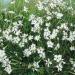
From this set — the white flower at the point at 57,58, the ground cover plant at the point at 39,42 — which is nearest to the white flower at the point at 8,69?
the ground cover plant at the point at 39,42

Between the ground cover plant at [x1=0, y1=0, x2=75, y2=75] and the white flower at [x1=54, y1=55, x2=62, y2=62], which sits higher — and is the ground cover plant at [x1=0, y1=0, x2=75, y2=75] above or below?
above

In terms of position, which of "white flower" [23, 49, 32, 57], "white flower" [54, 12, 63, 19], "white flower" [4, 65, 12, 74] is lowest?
"white flower" [4, 65, 12, 74]

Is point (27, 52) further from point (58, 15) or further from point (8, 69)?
point (58, 15)

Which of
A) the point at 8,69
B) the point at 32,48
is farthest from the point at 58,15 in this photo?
the point at 8,69

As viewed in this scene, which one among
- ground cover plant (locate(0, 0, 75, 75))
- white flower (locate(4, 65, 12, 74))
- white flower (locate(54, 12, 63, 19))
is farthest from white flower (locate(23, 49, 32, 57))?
white flower (locate(54, 12, 63, 19))

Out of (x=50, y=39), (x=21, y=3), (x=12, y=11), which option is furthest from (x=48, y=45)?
(x=21, y=3)

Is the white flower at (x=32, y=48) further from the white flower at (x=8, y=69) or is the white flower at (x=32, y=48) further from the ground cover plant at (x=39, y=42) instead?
the white flower at (x=8, y=69)

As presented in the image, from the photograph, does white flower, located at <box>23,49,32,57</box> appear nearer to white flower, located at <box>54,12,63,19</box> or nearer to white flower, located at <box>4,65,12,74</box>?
white flower, located at <box>4,65,12,74</box>

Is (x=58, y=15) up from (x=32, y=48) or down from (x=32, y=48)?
up

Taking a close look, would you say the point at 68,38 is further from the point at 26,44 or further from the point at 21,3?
the point at 21,3
